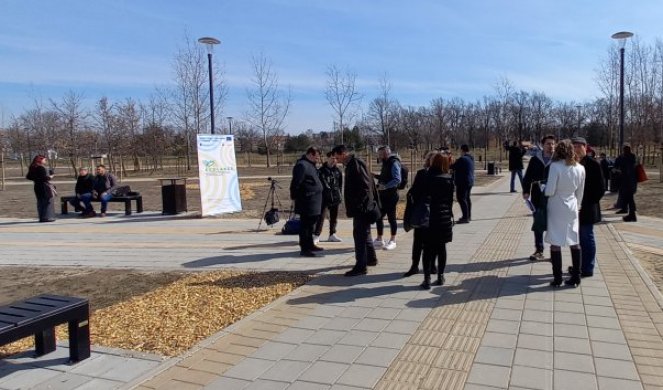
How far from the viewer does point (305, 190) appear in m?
8.26

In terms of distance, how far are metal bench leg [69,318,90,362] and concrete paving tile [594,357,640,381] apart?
4003 millimetres

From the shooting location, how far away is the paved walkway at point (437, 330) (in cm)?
394

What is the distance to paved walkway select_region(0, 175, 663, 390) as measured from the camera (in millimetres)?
3941

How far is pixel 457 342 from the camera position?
4.61 meters

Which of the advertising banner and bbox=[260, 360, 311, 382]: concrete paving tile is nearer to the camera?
bbox=[260, 360, 311, 382]: concrete paving tile

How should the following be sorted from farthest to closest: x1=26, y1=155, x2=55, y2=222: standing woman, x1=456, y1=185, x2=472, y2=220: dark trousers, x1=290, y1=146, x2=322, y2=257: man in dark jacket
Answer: x1=26, y1=155, x2=55, y2=222: standing woman, x1=456, y1=185, x2=472, y2=220: dark trousers, x1=290, y1=146, x2=322, y2=257: man in dark jacket

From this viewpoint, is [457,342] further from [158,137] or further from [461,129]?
[461,129]

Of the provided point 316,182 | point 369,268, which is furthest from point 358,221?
point 316,182

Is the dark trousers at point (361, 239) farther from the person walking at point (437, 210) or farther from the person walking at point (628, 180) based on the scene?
the person walking at point (628, 180)

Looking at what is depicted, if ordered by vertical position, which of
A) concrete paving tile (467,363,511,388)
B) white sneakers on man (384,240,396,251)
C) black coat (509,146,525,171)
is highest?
black coat (509,146,525,171)

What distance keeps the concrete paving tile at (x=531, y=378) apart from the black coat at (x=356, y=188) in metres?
3.33

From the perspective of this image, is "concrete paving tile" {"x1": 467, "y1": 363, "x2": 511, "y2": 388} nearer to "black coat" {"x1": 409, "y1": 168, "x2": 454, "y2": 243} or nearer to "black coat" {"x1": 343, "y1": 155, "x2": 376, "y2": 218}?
"black coat" {"x1": 409, "y1": 168, "x2": 454, "y2": 243}

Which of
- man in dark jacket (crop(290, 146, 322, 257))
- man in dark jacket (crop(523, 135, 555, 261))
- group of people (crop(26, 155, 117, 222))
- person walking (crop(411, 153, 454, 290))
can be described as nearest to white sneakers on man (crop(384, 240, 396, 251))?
man in dark jacket (crop(290, 146, 322, 257))

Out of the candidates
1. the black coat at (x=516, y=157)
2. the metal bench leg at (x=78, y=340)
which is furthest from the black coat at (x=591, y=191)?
the black coat at (x=516, y=157)
